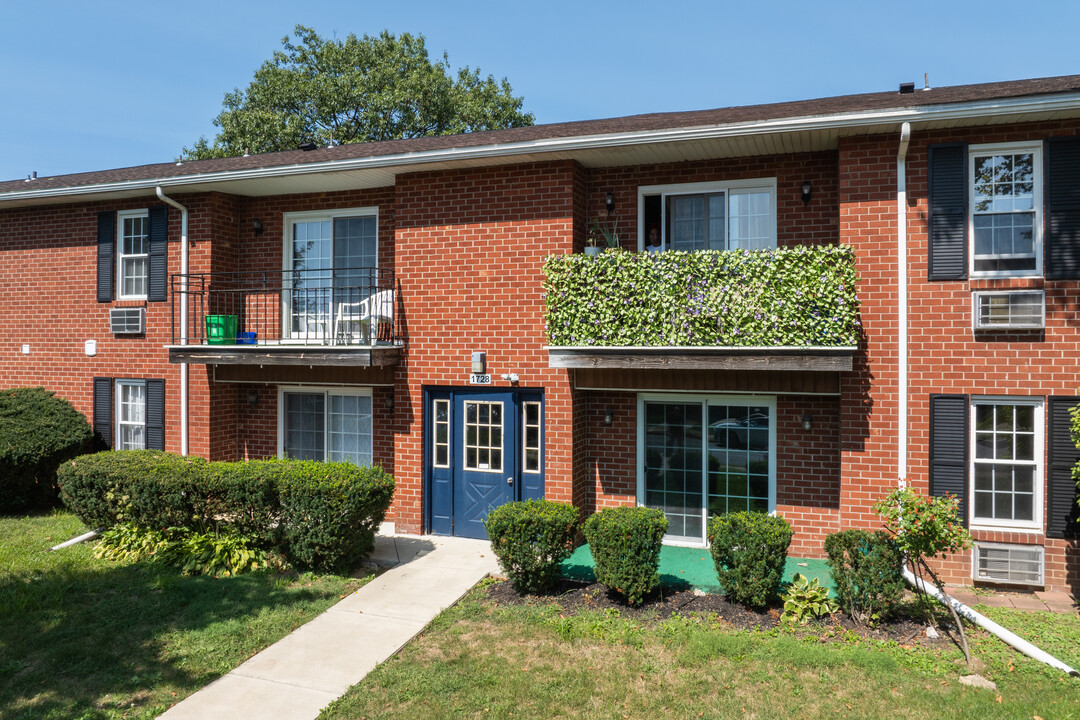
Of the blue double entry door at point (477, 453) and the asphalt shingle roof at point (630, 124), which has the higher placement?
the asphalt shingle roof at point (630, 124)

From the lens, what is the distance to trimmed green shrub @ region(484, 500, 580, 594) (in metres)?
7.67

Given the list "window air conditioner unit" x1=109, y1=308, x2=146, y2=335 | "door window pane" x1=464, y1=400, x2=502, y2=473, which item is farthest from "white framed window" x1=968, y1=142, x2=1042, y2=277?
"window air conditioner unit" x1=109, y1=308, x2=146, y2=335

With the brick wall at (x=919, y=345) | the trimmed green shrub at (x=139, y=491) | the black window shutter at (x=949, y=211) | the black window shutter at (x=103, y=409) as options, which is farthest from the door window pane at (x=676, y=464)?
the black window shutter at (x=103, y=409)

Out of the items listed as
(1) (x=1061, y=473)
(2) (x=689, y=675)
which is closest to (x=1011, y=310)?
(1) (x=1061, y=473)

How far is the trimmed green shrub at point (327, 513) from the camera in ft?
27.3

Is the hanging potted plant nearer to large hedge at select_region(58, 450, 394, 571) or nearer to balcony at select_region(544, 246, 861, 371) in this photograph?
balcony at select_region(544, 246, 861, 371)

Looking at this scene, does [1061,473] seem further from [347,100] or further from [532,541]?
[347,100]

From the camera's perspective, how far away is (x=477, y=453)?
34.1ft

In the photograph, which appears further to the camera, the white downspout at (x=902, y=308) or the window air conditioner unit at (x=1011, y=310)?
the white downspout at (x=902, y=308)

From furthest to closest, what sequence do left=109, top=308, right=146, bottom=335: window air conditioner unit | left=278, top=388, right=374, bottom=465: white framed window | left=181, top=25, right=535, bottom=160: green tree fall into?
left=181, top=25, right=535, bottom=160: green tree → left=109, top=308, right=146, bottom=335: window air conditioner unit → left=278, top=388, right=374, bottom=465: white framed window

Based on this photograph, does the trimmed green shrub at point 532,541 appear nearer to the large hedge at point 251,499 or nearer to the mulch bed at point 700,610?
the mulch bed at point 700,610

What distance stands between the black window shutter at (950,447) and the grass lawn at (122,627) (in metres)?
7.21

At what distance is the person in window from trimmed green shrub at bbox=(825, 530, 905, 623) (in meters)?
4.78

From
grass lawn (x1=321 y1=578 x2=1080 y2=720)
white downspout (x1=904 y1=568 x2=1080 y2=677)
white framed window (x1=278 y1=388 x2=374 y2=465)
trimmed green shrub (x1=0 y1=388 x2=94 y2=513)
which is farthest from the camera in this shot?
white framed window (x1=278 y1=388 x2=374 y2=465)
